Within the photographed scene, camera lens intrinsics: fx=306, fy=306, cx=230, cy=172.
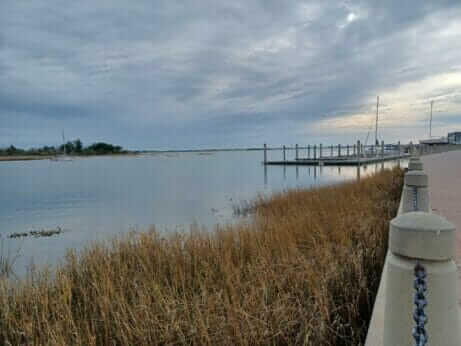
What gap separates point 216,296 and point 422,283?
2.21 metres

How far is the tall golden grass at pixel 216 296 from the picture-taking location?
2.33 meters

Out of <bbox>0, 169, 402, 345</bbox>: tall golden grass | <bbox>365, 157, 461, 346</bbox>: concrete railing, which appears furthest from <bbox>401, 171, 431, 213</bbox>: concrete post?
<bbox>365, 157, 461, 346</bbox>: concrete railing

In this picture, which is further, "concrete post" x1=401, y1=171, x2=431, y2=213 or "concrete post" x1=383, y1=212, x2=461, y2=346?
"concrete post" x1=401, y1=171, x2=431, y2=213

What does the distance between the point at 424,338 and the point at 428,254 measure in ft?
0.79

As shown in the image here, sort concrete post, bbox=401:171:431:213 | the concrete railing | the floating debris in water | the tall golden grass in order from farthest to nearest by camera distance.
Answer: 1. the floating debris in water
2. concrete post, bbox=401:171:431:213
3. the tall golden grass
4. the concrete railing

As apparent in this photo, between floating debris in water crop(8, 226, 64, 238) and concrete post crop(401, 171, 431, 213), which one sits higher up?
concrete post crop(401, 171, 431, 213)

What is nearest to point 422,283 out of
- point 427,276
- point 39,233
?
point 427,276

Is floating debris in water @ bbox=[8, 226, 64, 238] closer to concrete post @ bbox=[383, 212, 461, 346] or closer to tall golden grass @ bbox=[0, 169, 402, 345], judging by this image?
tall golden grass @ bbox=[0, 169, 402, 345]

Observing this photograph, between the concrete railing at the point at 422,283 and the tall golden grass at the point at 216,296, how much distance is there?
112 cm

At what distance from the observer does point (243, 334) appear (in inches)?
88.4

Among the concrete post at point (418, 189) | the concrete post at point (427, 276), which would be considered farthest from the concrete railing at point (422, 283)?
the concrete post at point (418, 189)

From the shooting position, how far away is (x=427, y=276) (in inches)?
37.6

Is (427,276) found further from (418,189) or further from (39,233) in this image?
(39,233)

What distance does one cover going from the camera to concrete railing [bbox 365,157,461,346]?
3.07ft
